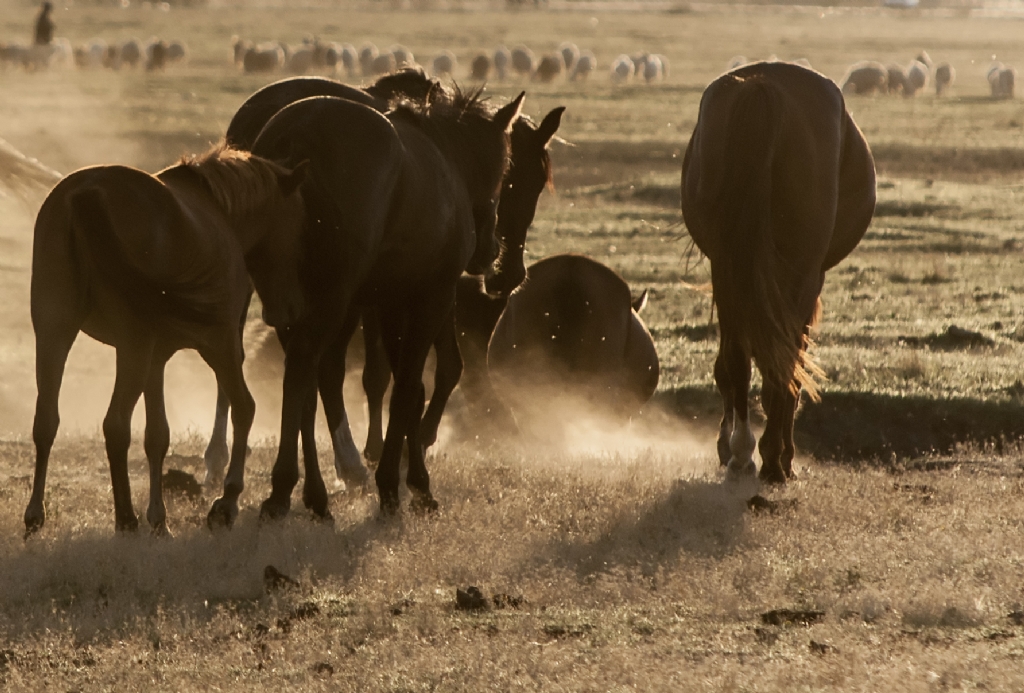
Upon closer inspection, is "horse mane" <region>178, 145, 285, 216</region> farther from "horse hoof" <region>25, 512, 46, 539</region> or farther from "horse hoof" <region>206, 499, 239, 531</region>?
"horse hoof" <region>25, 512, 46, 539</region>

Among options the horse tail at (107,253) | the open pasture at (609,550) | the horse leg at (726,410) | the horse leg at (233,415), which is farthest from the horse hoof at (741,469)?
the horse tail at (107,253)

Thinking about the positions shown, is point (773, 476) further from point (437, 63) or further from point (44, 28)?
point (437, 63)

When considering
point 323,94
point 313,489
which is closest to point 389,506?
point 313,489

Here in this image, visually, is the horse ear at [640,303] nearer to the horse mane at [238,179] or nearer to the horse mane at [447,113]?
the horse mane at [447,113]

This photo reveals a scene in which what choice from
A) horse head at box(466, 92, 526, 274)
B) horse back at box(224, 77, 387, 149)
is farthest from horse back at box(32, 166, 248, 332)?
horse head at box(466, 92, 526, 274)

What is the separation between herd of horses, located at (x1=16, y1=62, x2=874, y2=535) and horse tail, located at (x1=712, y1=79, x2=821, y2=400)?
0.01m

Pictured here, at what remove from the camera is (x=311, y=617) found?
5066 millimetres

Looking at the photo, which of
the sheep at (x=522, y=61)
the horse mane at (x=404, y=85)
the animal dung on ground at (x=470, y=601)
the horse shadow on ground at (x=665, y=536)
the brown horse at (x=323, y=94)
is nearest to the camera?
the animal dung on ground at (x=470, y=601)

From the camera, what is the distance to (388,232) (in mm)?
6434

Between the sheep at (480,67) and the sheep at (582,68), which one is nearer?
the sheep at (480,67)

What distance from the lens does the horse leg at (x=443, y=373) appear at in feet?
24.5

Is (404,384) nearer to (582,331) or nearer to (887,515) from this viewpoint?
(887,515)

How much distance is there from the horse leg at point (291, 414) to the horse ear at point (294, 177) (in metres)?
0.65

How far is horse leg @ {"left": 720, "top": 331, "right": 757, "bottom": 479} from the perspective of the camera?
7.57m
